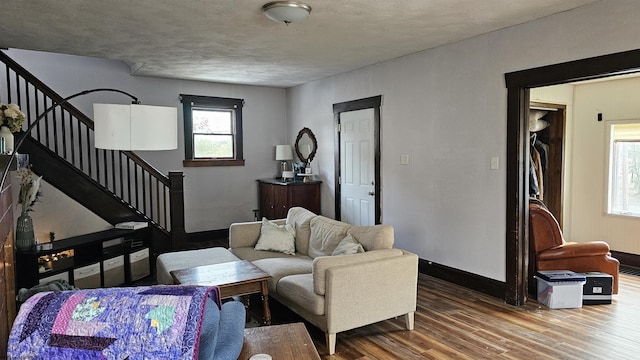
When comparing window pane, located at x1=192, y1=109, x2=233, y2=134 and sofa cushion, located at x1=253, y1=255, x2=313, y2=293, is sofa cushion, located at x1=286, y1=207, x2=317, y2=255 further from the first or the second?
window pane, located at x1=192, y1=109, x2=233, y2=134

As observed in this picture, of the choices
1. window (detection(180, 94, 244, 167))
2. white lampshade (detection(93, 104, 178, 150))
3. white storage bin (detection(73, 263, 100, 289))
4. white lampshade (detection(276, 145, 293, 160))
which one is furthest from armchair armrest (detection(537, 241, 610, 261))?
window (detection(180, 94, 244, 167))

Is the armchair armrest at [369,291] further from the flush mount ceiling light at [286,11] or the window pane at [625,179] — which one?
the window pane at [625,179]

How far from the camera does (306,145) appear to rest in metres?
7.01

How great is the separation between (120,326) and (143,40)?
3.53 m

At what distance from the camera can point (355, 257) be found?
3.04 m

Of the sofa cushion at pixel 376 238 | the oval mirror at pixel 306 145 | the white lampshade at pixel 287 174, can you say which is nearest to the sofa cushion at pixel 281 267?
the sofa cushion at pixel 376 238

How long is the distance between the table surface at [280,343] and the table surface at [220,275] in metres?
1.31

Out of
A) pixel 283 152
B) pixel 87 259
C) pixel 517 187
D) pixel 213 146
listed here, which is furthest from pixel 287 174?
pixel 517 187

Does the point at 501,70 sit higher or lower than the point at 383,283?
higher

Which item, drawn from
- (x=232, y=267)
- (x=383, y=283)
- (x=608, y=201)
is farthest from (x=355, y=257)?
(x=608, y=201)

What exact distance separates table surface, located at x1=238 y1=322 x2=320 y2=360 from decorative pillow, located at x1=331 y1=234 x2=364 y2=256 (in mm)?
1450

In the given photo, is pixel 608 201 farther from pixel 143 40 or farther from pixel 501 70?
pixel 143 40

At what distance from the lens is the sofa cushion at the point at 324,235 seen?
3796 millimetres

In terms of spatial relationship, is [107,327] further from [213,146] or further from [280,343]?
[213,146]
